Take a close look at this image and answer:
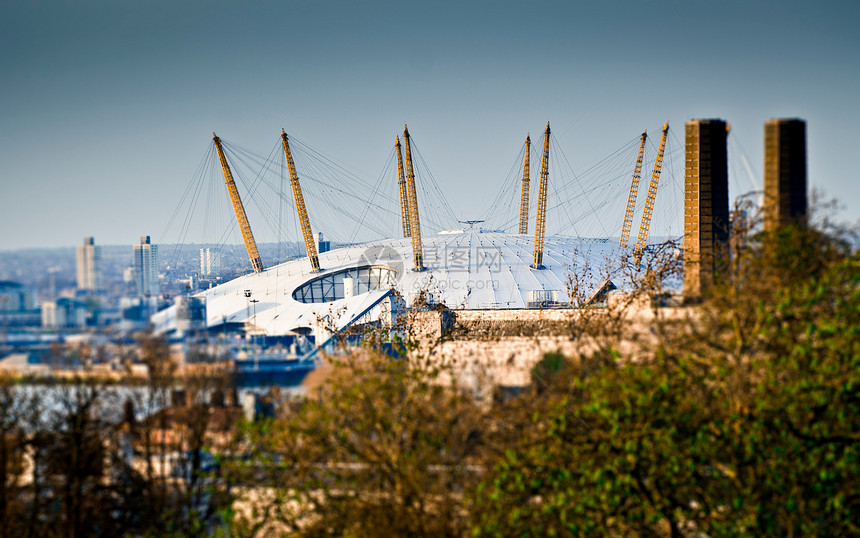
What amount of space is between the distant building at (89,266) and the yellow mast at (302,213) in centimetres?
2757

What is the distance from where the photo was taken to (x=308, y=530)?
1370 centimetres

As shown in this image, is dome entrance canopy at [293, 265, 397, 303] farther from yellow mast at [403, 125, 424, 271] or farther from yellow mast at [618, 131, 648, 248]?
yellow mast at [618, 131, 648, 248]

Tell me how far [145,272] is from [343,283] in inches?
894

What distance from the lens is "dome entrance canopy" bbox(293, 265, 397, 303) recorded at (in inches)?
2095

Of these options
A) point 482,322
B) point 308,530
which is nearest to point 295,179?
point 482,322

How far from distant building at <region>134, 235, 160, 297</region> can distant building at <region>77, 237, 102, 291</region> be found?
200 cm

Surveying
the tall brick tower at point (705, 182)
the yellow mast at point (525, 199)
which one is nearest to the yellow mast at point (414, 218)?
the yellow mast at point (525, 199)

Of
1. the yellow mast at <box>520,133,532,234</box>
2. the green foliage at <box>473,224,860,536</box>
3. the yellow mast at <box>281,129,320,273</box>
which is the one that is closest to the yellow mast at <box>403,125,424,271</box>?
the yellow mast at <box>281,129,320,273</box>

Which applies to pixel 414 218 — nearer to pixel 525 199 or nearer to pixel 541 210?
pixel 541 210

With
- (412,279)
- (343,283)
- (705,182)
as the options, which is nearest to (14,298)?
(705,182)

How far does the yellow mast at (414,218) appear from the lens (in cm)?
5578

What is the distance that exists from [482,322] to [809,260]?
78.1 ft

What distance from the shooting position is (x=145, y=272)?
3350cm

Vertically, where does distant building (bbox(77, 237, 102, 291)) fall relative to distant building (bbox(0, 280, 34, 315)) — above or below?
above
